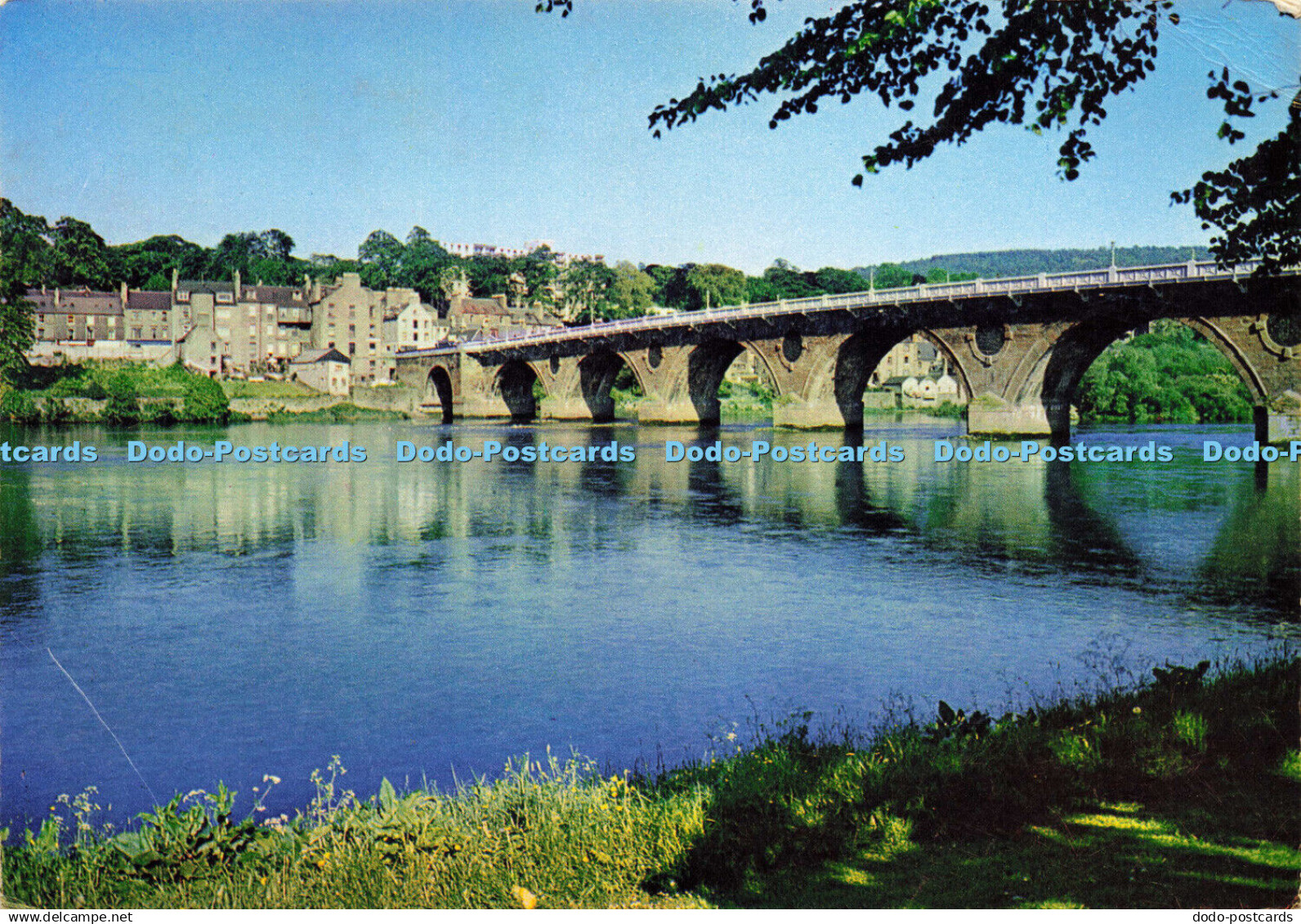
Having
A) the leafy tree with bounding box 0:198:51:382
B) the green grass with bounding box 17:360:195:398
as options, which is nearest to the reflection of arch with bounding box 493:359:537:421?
the green grass with bounding box 17:360:195:398

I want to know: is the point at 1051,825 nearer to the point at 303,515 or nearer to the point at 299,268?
the point at 303,515

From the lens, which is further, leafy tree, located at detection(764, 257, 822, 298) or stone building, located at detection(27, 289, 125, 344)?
leafy tree, located at detection(764, 257, 822, 298)

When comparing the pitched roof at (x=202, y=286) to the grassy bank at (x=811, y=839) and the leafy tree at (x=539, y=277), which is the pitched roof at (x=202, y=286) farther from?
the grassy bank at (x=811, y=839)

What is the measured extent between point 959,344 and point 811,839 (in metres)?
59.0

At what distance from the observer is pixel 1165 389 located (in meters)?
88.8

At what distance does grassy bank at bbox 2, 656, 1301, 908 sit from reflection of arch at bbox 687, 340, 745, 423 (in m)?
77.2

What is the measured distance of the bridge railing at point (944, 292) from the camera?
50.0 metres

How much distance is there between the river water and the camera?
37.8 feet

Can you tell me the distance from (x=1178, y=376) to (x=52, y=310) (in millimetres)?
110138

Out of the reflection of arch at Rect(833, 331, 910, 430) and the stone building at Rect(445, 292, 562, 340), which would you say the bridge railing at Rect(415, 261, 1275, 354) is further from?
the stone building at Rect(445, 292, 562, 340)

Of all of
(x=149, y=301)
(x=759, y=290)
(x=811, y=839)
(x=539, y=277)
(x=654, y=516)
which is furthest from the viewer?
(x=539, y=277)

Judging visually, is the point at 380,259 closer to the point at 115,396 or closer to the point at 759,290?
the point at 759,290

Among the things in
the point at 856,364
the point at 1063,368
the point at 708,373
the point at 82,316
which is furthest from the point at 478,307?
the point at 1063,368

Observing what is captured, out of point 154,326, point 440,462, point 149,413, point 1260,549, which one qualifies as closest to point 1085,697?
point 1260,549
